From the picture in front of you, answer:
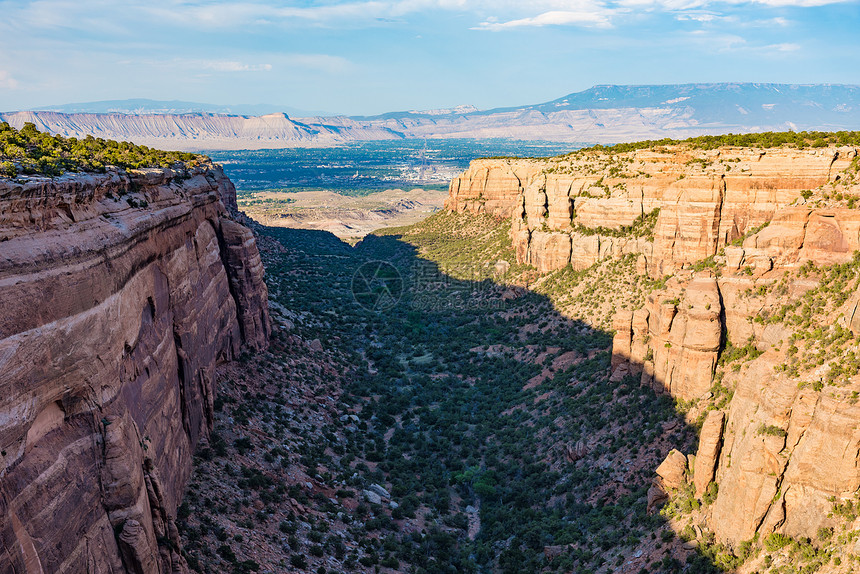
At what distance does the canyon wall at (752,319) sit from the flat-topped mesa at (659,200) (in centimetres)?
13

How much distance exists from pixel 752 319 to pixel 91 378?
101ft

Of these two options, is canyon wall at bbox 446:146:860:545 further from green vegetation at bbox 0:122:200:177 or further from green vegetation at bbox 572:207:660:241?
green vegetation at bbox 0:122:200:177

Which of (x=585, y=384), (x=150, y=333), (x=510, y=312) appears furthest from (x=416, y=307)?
(x=150, y=333)

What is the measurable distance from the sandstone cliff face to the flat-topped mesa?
36.5m

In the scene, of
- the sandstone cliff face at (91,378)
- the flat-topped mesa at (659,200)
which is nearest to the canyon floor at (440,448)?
the flat-topped mesa at (659,200)

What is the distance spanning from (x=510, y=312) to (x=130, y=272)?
48.0 meters

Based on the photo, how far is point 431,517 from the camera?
1496 inches

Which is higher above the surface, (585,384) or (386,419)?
(585,384)

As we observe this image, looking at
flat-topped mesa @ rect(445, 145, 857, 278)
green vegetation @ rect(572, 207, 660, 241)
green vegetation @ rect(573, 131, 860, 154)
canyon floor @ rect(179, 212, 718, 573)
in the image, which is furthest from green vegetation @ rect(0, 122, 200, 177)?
green vegetation @ rect(573, 131, 860, 154)

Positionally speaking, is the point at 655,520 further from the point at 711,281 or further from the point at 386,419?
the point at 386,419

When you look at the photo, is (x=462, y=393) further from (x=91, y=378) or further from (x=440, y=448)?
(x=91, y=378)

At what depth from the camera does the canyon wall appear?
22.9 meters

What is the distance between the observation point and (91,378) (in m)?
19.5

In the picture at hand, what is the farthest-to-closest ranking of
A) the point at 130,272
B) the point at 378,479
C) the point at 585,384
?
the point at 585,384, the point at 378,479, the point at 130,272
